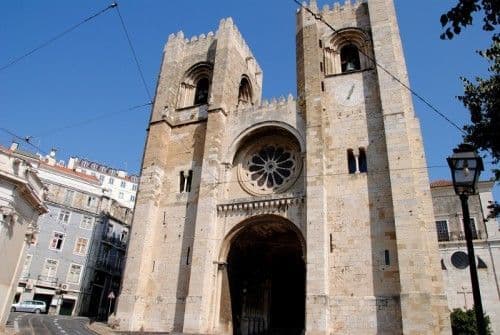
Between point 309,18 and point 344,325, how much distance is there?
14.4 metres

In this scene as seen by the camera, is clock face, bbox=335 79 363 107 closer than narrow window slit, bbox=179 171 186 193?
Yes

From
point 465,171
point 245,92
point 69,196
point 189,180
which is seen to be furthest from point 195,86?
point 465,171

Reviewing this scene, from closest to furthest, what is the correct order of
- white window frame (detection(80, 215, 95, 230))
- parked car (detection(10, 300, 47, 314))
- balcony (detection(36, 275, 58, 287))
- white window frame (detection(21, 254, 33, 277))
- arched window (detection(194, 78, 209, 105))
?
arched window (detection(194, 78, 209, 105)) → parked car (detection(10, 300, 47, 314)) → white window frame (detection(21, 254, 33, 277)) → balcony (detection(36, 275, 58, 287)) → white window frame (detection(80, 215, 95, 230))

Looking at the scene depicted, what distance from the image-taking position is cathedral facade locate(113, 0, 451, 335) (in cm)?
1497

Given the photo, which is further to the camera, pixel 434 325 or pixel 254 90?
pixel 254 90

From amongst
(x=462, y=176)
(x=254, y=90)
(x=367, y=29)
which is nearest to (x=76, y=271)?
(x=254, y=90)

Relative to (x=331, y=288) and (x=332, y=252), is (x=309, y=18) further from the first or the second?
(x=331, y=288)

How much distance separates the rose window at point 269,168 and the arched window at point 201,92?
16.7ft

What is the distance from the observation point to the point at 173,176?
2116 cm

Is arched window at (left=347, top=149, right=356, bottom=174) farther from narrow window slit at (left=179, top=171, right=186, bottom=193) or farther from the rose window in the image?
narrow window slit at (left=179, top=171, right=186, bottom=193)

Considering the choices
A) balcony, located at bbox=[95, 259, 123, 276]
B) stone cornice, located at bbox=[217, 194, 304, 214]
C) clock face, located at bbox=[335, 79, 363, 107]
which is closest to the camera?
stone cornice, located at bbox=[217, 194, 304, 214]

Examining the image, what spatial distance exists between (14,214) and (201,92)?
1370cm

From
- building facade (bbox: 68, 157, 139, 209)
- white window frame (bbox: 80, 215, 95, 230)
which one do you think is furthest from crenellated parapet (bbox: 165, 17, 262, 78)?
building facade (bbox: 68, 157, 139, 209)

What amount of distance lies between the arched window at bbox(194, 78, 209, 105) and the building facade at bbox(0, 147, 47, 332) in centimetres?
1079
